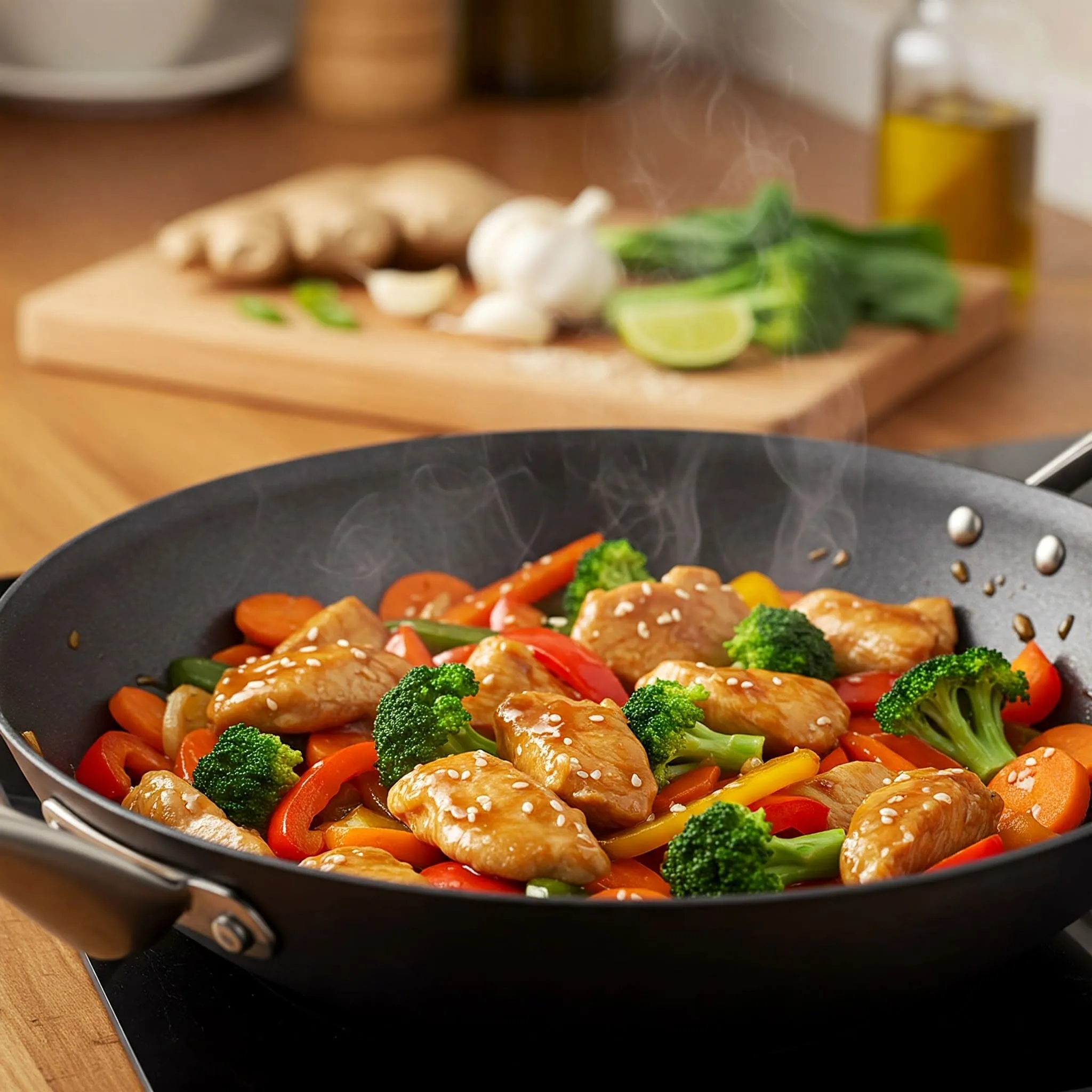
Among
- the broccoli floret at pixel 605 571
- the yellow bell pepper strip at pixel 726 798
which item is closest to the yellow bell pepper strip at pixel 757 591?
the broccoli floret at pixel 605 571

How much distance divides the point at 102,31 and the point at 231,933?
10.4 feet

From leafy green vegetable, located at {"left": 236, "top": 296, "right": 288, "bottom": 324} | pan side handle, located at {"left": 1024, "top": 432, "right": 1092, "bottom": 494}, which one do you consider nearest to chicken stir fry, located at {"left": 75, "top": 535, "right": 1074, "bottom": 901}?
pan side handle, located at {"left": 1024, "top": 432, "right": 1092, "bottom": 494}

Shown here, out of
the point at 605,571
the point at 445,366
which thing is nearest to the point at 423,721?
the point at 605,571

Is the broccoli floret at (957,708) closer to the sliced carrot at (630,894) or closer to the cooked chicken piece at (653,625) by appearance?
the cooked chicken piece at (653,625)

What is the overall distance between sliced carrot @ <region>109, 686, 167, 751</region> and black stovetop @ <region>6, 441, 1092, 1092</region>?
231 millimetres

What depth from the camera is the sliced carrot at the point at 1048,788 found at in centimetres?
126

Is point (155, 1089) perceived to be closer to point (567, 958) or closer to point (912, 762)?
point (567, 958)

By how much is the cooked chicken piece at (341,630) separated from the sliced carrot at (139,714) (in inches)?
4.8

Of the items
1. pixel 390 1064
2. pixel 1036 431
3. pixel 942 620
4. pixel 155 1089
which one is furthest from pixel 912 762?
pixel 1036 431

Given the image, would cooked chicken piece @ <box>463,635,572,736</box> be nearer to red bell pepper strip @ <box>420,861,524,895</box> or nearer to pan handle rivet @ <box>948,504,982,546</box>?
red bell pepper strip @ <box>420,861,524,895</box>

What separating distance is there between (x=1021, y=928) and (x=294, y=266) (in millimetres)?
2029

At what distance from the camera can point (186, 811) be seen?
1.21 metres

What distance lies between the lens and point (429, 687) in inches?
49.9

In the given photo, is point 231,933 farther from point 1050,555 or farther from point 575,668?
point 1050,555
